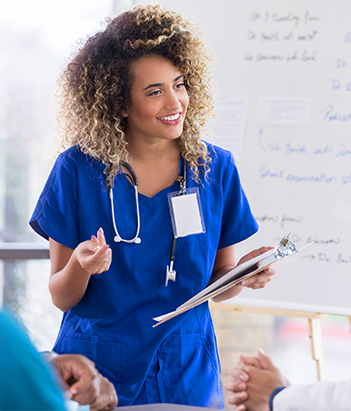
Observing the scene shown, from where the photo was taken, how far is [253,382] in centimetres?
76

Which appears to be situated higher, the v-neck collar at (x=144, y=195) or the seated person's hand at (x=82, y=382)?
the v-neck collar at (x=144, y=195)

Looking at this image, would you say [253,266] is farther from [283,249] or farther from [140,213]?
[140,213]

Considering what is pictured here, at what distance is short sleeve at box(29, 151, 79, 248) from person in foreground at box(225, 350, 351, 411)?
65cm

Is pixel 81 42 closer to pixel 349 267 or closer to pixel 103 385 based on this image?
pixel 103 385

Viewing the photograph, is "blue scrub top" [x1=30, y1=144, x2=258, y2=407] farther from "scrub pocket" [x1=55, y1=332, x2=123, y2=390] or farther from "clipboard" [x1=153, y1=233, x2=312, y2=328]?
"clipboard" [x1=153, y1=233, x2=312, y2=328]

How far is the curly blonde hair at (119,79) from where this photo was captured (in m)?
1.24

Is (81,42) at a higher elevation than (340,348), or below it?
higher

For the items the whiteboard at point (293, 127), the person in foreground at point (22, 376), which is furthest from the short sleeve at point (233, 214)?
the person in foreground at point (22, 376)

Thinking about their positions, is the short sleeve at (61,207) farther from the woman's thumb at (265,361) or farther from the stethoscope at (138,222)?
the woman's thumb at (265,361)

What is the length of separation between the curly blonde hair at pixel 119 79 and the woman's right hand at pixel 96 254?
28 cm

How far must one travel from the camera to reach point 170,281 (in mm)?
1228

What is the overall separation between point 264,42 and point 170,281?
3.57 feet

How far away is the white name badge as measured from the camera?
1.25m

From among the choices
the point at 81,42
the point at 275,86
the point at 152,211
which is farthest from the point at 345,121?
the point at 81,42
